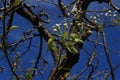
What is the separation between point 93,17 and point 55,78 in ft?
2.46

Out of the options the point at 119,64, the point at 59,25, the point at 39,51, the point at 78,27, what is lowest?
the point at 39,51

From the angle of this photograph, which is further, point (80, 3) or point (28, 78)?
point (80, 3)

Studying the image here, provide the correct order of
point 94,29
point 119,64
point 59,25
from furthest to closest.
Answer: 1. point 94,29
2. point 119,64
3. point 59,25

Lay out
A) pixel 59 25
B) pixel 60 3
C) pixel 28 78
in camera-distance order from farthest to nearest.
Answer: pixel 60 3 → pixel 59 25 → pixel 28 78

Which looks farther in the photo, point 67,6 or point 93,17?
point 67,6

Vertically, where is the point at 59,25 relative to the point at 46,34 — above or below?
above

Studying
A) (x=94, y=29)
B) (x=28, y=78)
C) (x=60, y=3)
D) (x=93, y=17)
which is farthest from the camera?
(x=60, y=3)

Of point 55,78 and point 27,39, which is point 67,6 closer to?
point 27,39

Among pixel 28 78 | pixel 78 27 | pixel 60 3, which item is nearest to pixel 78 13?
pixel 78 27

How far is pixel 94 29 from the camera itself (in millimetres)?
4445

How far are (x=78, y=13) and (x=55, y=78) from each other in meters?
0.81

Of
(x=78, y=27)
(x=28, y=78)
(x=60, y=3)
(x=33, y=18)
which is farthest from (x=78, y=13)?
(x=28, y=78)

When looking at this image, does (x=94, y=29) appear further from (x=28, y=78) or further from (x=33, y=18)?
(x=28, y=78)

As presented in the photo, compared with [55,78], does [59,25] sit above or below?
above
